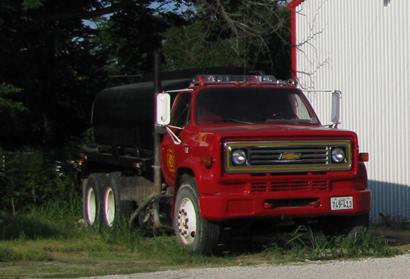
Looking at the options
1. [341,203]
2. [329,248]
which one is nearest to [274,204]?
[341,203]

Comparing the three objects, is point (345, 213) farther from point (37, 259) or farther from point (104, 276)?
point (37, 259)

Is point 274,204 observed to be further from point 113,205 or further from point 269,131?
point 113,205

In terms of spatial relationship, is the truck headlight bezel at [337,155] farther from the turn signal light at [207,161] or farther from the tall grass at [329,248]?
the turn signal light at [207,161]

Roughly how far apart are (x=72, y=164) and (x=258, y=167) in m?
8.37

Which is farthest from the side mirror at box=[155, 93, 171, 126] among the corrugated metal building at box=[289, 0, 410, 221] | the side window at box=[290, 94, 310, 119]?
the corrugated metal building at box=[289, 0, 410, 221]

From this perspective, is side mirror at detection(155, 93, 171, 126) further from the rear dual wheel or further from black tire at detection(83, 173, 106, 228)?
black tire at detection(83, 173, 106, 228)

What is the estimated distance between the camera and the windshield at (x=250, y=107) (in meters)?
11.7

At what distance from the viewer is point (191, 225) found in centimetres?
1100

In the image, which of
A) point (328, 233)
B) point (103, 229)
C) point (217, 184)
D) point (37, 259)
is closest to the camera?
point (217, 184)

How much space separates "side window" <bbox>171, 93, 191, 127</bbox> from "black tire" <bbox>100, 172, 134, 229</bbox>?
1883 millimetres

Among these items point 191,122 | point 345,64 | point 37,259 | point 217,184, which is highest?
point 345,64

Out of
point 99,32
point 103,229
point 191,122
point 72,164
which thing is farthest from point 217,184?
point 99,32

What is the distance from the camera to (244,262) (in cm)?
1064

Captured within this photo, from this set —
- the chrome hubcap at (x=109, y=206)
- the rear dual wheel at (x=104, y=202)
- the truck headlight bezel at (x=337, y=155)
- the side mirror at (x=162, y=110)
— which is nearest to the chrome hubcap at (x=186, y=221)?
the side mirror at (x=162, y=110)
